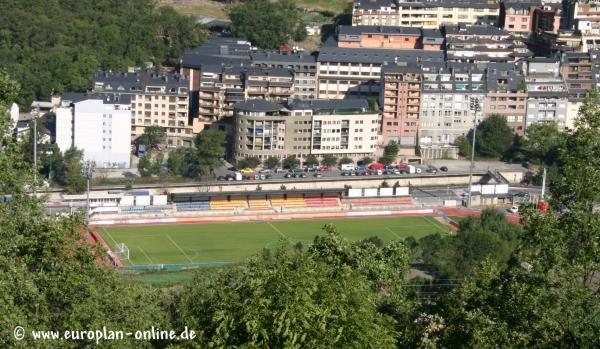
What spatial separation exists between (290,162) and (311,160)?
42cm

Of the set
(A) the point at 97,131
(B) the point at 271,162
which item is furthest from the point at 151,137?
(B) the point at 271,162

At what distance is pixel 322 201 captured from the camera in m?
20.0

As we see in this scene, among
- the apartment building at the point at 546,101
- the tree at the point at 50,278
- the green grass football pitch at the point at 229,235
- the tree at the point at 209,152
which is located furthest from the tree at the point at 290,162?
the tree at the point at 50,278

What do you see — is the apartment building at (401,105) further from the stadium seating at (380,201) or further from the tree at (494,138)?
the stadium seating at (380,201)

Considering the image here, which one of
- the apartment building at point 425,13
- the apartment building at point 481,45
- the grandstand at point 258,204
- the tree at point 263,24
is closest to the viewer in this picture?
the grandstand at point 258,204

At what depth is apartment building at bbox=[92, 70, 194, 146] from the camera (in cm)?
2255

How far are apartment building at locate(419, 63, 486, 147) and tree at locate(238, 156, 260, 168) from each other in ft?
11.6

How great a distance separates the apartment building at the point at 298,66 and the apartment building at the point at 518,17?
5246mm

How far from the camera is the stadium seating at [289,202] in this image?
64.5ft

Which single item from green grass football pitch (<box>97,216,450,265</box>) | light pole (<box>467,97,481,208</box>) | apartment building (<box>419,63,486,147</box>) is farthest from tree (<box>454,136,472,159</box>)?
green grass football pitch (<box>97,216,450,265</box>)

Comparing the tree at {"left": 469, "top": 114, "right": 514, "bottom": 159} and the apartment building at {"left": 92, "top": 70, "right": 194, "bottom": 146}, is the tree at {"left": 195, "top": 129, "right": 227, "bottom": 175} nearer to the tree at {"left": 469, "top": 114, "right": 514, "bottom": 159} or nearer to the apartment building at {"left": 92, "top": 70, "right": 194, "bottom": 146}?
the apartment building at {"left": 92, "top": 70, "right": 194, "bottom": 146}

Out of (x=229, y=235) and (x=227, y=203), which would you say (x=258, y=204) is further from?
(x=229, y=235)

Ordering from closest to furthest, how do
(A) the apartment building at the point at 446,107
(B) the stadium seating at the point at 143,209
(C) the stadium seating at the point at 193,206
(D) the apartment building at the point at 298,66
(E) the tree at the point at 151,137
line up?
(B) the stadium seating at the point at 143,209 → (C) the stadium seating at the point at 193,206 → (E) the tree at the point at 151,137 → (A) the apartment building at the point at 446,107 → (D) the apartment building at the point at 298,66

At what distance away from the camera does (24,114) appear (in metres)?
23.3
